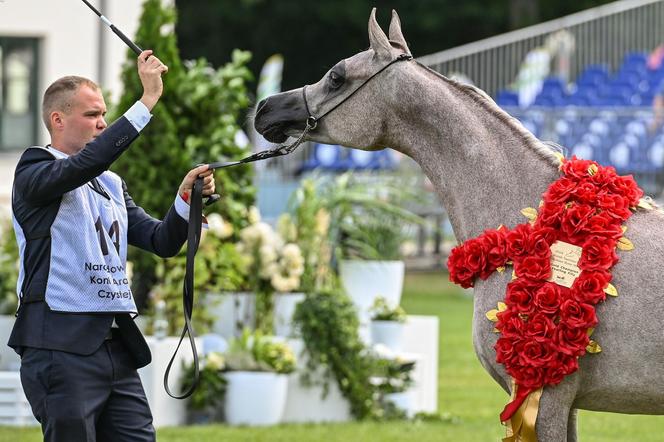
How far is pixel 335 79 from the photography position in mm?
4277

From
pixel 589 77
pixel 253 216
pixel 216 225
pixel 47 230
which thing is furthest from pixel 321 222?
pixel 589 77

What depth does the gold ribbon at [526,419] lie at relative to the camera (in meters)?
3.89

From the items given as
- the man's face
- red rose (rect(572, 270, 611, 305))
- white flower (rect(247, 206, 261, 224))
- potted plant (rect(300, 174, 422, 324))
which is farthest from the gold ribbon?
white flower (rect(247, 206, 261, 224))

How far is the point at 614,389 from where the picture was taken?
3855 mm

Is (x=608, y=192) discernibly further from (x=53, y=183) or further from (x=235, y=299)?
(x=235, y=299)

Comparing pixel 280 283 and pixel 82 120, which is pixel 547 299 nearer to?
pixel 82 120

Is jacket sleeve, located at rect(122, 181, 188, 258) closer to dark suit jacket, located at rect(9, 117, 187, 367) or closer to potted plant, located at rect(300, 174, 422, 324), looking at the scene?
dark suit jacket, located at rect(9, 117, 187, 367)

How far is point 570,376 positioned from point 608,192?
639 mm

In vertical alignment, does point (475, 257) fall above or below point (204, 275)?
above

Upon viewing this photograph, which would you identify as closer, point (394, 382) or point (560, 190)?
point (560, 190)

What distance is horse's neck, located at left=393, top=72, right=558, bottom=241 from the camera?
4.07 m

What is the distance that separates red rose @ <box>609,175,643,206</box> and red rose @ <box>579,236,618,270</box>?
22 cm

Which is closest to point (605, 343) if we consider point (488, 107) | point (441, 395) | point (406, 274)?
point (488, 107)

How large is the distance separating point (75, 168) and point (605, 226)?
175cm
